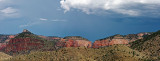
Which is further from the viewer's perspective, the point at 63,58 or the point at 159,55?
the point at 159,55

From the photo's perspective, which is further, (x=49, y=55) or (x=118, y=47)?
(x=118, y=47)

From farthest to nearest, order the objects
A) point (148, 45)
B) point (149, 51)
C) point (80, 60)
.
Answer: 1. point (148, 45)
2. point (149, 51)
3. point (80, 60)

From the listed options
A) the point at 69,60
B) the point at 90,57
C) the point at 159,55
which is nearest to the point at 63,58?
the point at 69,60

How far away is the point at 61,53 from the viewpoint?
106 m

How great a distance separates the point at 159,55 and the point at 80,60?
1647 inches

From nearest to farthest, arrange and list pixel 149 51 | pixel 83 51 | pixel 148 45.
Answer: pixel 83 51 → pixel 149 51 → pixel 148 45

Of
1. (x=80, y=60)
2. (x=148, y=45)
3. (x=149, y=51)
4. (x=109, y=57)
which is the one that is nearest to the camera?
(x=80, y=60)

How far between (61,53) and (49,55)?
6035mm

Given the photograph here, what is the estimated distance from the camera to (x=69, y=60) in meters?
95.6

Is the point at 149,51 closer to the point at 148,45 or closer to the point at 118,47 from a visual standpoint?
the point at 148,45

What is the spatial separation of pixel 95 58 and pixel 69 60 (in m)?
15.0

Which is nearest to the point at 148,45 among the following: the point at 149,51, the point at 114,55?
the point at 149,51

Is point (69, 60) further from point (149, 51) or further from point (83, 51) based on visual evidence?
point (149, 51)

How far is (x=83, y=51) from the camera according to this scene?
111562 millimetres
